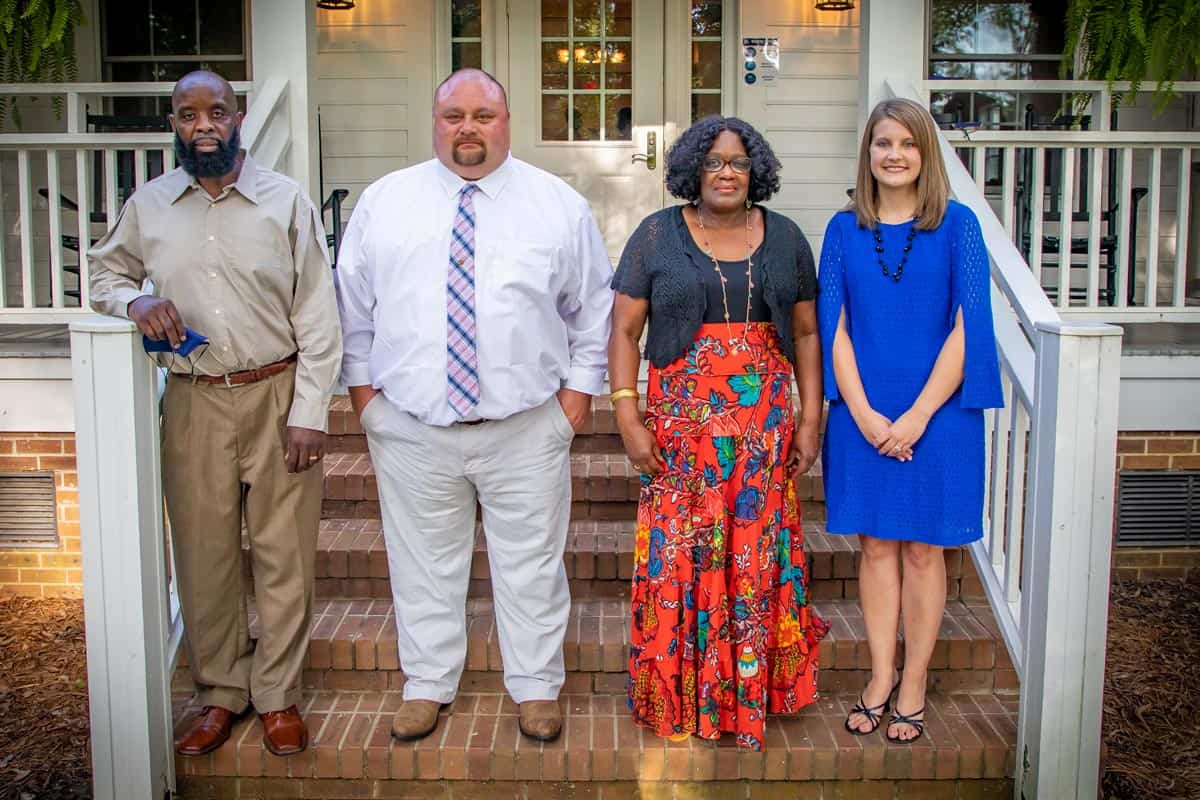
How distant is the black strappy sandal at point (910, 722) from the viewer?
109 inches

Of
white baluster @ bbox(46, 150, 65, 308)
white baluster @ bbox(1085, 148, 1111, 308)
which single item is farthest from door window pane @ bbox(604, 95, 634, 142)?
white baluster @ bbox(46, 150, 65, 308)

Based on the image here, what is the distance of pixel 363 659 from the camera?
3.06 m

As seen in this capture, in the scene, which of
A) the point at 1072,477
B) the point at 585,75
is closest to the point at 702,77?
the point at 585,75

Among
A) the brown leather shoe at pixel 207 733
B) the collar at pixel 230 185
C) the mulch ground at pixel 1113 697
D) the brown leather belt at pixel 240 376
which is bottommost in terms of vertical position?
the mulch ground at pixel 1113 697

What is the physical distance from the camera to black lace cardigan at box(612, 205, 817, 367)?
8.52 feet

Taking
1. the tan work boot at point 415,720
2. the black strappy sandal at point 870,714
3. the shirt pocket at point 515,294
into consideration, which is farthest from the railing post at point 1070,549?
the tan work boot at point 415,720

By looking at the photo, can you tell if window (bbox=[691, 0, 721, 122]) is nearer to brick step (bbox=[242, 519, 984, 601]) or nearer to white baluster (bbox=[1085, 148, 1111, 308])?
white baluster (bbox=[1085, 148, 1111, 308])

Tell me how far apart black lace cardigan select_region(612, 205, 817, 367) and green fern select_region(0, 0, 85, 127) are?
2657mm

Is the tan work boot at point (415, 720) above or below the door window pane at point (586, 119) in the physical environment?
below

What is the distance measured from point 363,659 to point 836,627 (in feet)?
4.55

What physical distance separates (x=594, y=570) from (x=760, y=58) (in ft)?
11.8

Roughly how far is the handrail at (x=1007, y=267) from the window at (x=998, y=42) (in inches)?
112

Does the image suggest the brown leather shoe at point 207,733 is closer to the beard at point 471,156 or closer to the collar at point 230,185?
the collar at point 230,185

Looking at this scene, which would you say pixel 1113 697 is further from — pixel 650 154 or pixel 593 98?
pixel 593 98
